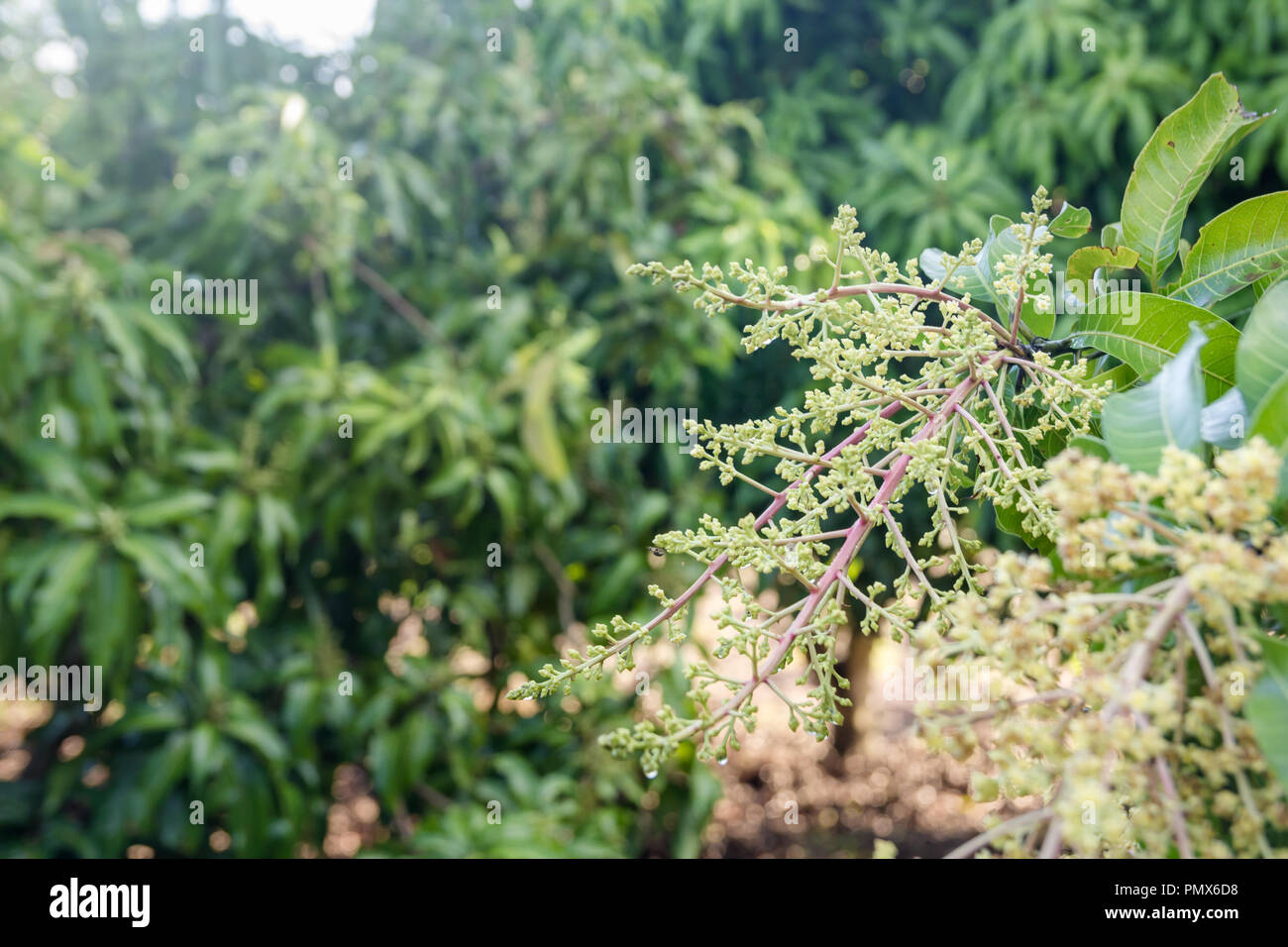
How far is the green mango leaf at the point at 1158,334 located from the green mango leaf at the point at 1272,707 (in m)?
0.20

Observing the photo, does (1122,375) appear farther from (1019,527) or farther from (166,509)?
(166,509)

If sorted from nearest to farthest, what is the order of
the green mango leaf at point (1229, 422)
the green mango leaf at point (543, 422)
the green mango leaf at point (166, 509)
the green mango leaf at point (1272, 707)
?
the green mango leaf at point (1272, 707) → the green mango leaf at point (1229, 422) → the green mango leaf at point (166, 509) → the green mango leaf at point (543, 422)

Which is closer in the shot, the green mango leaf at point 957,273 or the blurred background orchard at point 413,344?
the green mango leaf at point 957,273

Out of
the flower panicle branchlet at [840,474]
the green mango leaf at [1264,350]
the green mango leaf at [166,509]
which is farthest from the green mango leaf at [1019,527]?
the green mango leaf at [166,509]

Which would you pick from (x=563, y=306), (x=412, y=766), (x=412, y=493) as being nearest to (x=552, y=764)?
(x=412, y=766)

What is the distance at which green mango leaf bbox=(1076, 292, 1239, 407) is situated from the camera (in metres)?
0.46

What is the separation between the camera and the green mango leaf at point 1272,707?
0.29 m

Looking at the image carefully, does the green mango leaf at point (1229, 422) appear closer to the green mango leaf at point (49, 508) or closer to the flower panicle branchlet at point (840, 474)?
the flower panicle branchlet at point (840, 474)

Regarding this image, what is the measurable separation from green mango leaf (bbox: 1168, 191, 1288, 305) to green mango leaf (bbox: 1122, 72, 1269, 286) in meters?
0.02

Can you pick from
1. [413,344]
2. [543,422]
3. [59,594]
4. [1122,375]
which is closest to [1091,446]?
[1122,375]

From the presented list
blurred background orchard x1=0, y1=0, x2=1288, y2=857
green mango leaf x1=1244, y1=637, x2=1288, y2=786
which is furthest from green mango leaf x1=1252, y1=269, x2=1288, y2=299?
blurred background orchard x1=0, y1=0, x2=1288, y2=857

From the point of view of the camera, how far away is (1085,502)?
0.31 m

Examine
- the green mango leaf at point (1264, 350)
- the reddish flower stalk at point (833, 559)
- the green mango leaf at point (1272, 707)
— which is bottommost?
the green mango leaf at point (1272, 707)
